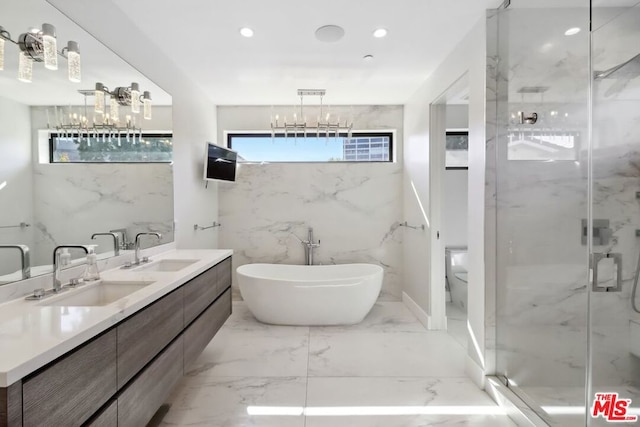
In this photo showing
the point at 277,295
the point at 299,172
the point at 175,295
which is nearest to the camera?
the point at 175,295

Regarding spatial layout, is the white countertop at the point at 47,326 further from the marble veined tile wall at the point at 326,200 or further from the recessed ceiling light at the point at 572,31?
the recessed ceiling light at the point at 572,31

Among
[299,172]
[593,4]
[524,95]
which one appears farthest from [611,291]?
[299,172]

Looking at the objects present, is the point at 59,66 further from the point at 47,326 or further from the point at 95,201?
the point at 47,326

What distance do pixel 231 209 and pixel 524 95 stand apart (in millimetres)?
3243

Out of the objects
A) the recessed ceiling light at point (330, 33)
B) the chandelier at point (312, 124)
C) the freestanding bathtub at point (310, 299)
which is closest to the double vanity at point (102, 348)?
the freestanding bathtub at point (310, 299)

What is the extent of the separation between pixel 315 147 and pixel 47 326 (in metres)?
3.38

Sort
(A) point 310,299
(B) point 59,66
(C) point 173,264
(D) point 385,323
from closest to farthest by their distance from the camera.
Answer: (B) point 59,66
(C) point 173,264
(A) point 310,299
(D) point 385,323

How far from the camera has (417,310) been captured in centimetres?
345

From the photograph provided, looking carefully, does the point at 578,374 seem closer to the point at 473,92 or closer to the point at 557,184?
the point at 557,184

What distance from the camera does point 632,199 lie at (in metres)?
1.93

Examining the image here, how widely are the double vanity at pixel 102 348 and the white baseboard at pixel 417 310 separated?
7.11ft

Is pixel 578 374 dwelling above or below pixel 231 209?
below

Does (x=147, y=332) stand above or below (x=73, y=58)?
below

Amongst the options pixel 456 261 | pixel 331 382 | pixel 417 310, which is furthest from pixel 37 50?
pixel 456 261
